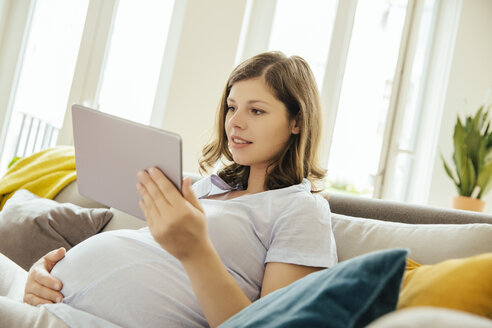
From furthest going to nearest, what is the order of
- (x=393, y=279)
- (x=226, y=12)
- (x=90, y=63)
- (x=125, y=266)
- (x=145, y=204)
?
(x=90, y=63), (x=226, y=12), (x=125, y=266), (x=145, y=204), (x=393, y=279)

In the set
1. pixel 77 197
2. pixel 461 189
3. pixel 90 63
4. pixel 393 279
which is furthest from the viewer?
pixel 90 63

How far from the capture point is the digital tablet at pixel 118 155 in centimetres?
90

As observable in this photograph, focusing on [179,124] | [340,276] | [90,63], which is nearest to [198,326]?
[340,276]

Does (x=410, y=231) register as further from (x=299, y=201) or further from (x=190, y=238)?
(x=190, y=238)

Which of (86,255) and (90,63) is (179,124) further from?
(86,255)

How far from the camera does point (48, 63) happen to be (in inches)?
149

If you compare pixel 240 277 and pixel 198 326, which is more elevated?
pixel 240 277

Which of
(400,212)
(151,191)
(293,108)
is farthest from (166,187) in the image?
(400,212)

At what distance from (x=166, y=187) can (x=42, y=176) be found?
1.57 meters

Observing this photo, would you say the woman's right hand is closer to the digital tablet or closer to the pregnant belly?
the pregnant belly

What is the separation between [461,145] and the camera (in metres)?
2.80

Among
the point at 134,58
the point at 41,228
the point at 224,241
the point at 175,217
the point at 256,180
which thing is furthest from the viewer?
the point at 134,58

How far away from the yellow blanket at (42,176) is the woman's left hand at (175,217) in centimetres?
142

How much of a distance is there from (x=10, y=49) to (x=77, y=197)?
6.84ft
